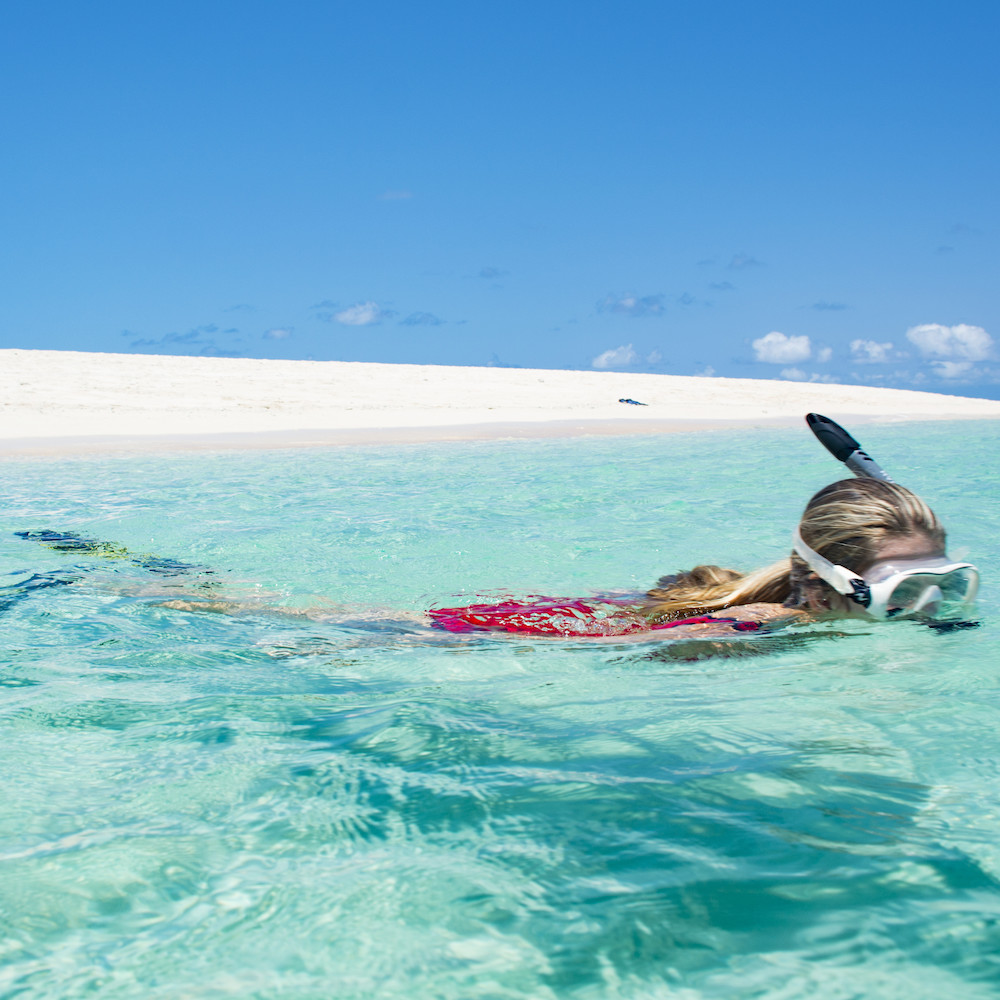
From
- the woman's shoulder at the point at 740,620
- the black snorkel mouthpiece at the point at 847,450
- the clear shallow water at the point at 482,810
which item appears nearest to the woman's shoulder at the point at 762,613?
the woman's shoulder at the point at 740,620

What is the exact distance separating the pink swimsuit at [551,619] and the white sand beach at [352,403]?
1286cm

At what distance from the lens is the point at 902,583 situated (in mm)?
3205

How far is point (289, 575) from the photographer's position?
20.0ft

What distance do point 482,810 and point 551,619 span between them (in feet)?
6.95

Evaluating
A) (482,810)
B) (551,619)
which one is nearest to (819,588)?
(551,619)

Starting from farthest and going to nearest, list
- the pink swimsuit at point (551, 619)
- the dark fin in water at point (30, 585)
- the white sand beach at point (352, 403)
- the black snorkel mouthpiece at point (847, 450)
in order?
the white sand beach at point (352, 403), the dark fin in water at point (30, 585), the pink swimsuit at point (551, 619), the black snorkel mouthpiece at point (847, 450)

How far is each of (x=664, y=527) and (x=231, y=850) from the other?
623 cm

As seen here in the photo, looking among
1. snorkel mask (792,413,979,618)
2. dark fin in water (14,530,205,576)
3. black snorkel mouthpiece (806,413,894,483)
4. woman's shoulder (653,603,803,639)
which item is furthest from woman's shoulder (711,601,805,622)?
dark fin in water (14,530,205,576)

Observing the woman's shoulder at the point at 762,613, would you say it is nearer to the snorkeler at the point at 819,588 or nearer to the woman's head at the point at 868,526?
the snorkeler at the point at 819,588

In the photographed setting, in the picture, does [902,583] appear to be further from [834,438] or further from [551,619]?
[551,619]

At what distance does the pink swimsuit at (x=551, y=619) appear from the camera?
12.8ft

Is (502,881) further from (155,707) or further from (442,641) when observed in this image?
(442,641)

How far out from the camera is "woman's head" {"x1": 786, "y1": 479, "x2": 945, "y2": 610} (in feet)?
10.6

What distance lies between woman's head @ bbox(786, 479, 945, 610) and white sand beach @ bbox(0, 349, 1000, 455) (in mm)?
14156
